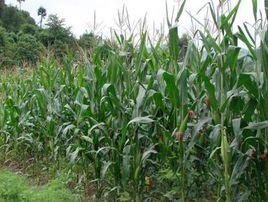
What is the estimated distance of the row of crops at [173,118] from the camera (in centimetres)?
317

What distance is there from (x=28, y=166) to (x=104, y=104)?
3.06 metres

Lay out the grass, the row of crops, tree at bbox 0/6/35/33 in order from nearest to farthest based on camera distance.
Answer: the row of crops, the grass, tree at bbox 0/6/35/33

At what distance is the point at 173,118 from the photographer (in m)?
3.83

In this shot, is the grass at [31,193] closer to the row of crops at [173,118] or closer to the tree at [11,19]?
the row of crops at [173,118]

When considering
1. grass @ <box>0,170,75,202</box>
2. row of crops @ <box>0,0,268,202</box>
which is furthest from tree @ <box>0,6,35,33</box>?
grass @ <box>0,170,75,202</box>

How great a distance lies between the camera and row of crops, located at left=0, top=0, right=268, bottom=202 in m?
3.17

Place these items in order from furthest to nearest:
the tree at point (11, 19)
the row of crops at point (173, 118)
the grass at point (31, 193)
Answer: the tree at point (11, 19)
the grass at point (31, 193)
the row of crops at point (173, 118)

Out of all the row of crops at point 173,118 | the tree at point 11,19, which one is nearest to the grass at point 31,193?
the row of crops at point 173,118

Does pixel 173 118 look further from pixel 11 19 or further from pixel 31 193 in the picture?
pixel 11 19

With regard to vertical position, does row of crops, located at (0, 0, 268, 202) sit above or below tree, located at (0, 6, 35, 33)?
below

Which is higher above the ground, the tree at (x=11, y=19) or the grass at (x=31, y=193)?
the tree at (x=11, y=19)

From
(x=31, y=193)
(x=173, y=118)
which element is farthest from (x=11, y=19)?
(x=173, y=118)

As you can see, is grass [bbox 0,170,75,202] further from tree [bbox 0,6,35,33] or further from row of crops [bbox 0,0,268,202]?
tree [bbox 0,6,35,33]

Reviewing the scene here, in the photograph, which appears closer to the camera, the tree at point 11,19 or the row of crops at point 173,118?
the row of crops at point 173,118
